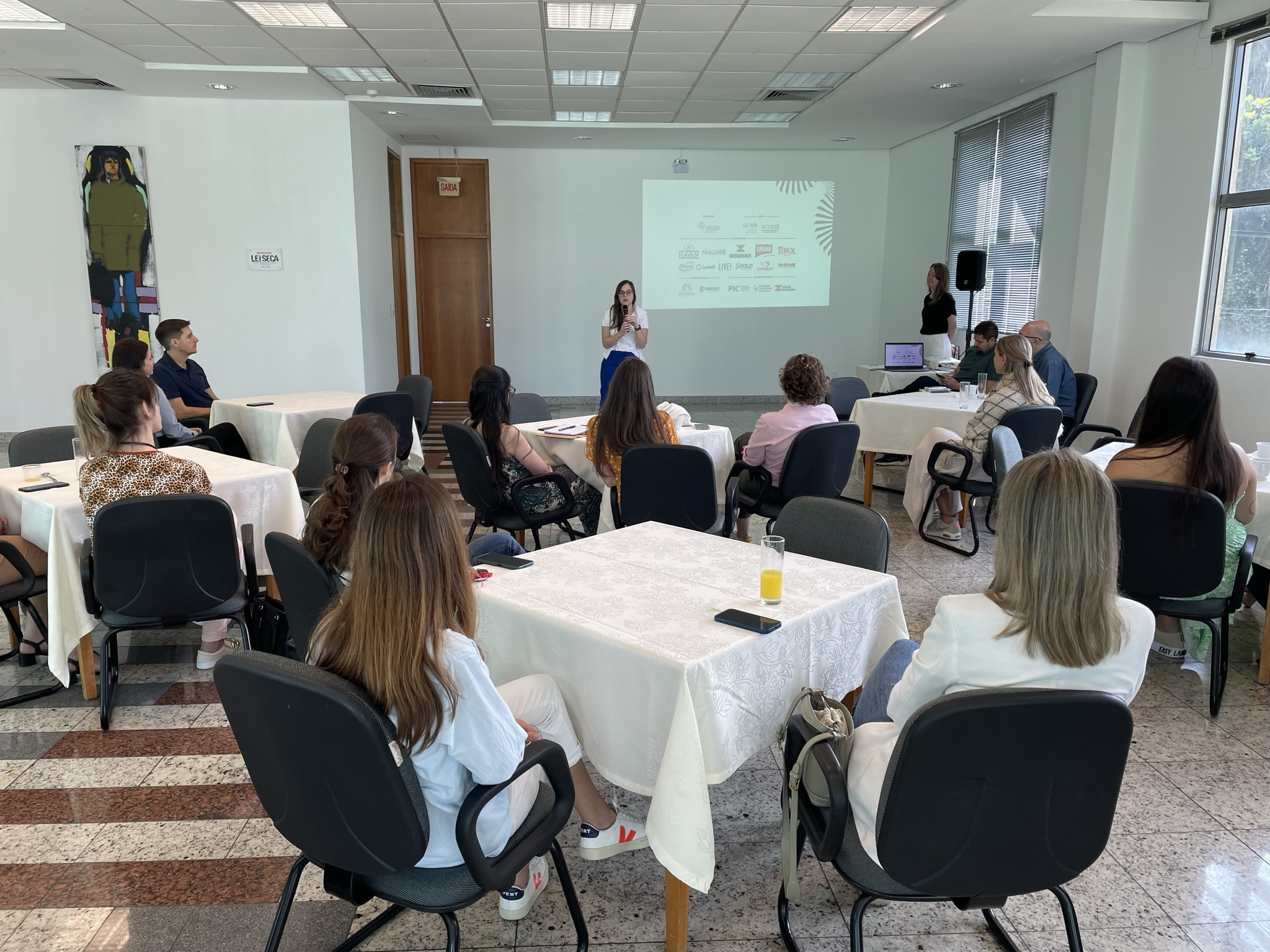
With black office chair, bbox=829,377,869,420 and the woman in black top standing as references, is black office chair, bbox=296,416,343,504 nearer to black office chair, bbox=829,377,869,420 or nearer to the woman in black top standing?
black office chair, bbox=829,377,869,420

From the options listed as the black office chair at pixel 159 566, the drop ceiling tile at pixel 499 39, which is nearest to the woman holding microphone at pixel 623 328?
the drop ceiling tile at pixel 499 39

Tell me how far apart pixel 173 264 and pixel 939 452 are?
6.97 metres

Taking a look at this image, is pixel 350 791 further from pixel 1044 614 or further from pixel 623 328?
pixel 623 328

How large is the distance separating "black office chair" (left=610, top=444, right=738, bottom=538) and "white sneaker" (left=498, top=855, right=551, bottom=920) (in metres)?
1.76

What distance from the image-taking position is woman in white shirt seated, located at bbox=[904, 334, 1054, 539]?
4859mm

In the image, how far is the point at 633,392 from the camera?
3943mm

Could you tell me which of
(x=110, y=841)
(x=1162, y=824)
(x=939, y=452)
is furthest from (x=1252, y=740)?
(x=110, y=841)

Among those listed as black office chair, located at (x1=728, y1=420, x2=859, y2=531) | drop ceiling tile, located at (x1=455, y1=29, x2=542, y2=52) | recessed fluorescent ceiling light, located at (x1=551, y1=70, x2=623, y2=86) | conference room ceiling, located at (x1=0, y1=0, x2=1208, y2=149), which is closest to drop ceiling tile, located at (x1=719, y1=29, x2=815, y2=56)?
conference room ceiling, located at (x1=0, y1=0, x2=1208, y2=149)

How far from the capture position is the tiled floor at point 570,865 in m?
2.05

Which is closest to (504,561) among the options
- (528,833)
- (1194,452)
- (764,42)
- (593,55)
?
(528,833)

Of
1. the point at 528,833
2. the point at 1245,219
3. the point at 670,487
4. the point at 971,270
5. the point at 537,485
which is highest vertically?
the point at 1245,219

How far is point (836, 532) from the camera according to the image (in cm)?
268

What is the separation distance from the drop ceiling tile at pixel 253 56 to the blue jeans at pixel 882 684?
6210 mm

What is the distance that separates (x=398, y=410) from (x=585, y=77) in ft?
11.4
